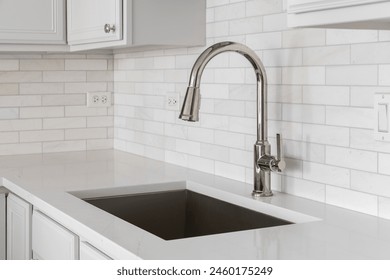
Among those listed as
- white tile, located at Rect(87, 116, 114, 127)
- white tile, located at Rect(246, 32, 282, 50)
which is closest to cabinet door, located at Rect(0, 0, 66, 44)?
white tile, located at Rect(87, 116, 114, 127)

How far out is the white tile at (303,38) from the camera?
78.0 inches

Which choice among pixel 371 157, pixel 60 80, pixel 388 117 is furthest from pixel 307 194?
pixel 60 80

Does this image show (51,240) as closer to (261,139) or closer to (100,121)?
(261,139)

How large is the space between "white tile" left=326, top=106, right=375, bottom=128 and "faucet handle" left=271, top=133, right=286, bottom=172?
164 millimetres

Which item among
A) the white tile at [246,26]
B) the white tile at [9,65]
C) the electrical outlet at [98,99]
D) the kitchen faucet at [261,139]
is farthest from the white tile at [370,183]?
the white tile at [9,65]

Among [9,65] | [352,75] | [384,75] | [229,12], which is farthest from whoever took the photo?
Answer: [9,65]

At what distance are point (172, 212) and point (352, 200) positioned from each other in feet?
2.37

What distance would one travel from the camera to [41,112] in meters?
3.28

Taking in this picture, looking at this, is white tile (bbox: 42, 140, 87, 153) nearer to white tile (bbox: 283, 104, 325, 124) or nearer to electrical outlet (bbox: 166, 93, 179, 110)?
electrical outlet (bbox: 166, 93, 179, 110)

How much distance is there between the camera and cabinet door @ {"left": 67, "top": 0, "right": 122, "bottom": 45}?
249cm

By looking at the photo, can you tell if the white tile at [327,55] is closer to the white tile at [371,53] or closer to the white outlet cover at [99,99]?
the white tile at [371,53]

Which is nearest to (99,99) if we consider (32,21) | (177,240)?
(32,21)
